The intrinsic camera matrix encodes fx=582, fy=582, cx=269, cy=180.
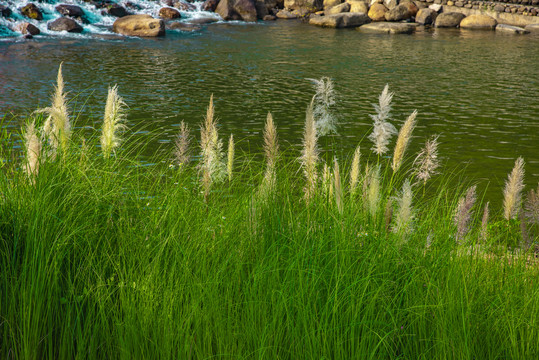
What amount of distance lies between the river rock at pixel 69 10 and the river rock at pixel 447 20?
68.5 feet

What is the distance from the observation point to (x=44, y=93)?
16.0 metres

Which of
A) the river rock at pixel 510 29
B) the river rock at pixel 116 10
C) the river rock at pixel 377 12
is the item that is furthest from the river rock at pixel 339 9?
the river rock at pixel 116 10

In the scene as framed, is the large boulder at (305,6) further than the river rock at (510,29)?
Yes

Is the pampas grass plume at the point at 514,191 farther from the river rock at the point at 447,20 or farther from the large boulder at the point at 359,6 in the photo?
the large boulder at the point at 359,6

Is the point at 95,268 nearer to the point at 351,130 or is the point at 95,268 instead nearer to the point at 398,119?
the point at 351,130

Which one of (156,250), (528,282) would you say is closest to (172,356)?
(156,250)

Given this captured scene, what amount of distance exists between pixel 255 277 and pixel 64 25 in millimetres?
27966

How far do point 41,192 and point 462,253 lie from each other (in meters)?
2.62

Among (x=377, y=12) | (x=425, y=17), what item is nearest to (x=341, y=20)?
(x=377, y=12)

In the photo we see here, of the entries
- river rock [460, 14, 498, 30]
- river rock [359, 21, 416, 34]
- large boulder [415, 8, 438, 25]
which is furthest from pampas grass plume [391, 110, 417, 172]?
large boulder [415, 8, 438, 25]

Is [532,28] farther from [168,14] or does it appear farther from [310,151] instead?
[310,151]

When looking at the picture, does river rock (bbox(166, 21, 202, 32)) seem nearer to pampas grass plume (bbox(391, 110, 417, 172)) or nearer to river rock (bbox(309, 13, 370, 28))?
river rock (bbox(309, 13, 370, 28))

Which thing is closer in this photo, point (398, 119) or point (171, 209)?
point (171, 209)

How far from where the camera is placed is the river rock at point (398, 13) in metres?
36.1
